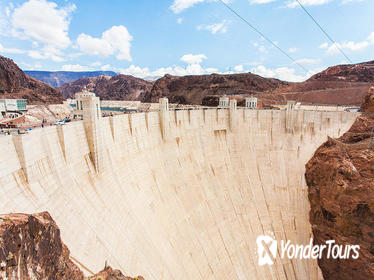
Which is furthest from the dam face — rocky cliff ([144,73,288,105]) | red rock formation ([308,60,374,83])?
red rock formation ([308,60,374,83])

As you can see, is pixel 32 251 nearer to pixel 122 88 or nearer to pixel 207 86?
pixel 207 86

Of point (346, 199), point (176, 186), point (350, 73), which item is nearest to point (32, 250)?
point (176, 186)

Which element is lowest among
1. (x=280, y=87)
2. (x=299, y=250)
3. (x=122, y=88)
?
(x=299, y=250)

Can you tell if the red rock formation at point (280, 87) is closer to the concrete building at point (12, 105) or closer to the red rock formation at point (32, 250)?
the concrete building at point (12, 105)

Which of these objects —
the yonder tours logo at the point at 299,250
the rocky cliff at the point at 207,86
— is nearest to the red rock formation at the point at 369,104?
the yonder tours logo at the point at 299,250

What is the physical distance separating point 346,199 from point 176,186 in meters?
14.0

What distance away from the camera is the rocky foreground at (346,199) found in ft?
55.3

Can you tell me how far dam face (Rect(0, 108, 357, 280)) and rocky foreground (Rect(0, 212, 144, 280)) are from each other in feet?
5.58

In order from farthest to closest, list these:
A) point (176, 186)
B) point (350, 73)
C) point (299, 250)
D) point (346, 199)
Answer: point (350, 73) → point (299, 250) → point (346, 199) → point (176, 186)

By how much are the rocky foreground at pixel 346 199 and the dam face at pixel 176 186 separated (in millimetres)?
1305

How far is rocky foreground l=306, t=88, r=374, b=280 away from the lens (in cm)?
1684

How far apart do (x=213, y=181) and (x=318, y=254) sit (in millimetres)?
11197

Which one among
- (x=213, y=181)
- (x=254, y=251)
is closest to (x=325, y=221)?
(x=254, y=251)

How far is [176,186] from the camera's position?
16594 millimetres
